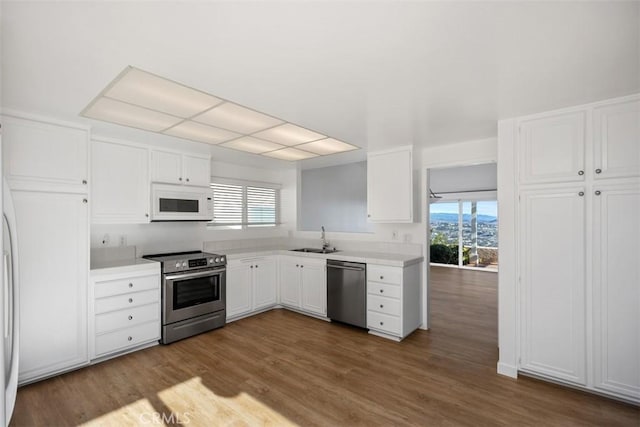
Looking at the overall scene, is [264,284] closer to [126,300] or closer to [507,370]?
[126,300]

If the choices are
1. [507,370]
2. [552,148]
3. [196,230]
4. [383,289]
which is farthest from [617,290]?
[196,230]

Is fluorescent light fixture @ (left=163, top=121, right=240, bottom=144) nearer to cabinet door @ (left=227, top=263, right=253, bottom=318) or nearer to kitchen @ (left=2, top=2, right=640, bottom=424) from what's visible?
kitchen @ (left=2, top=2, right=640, bottom=424)

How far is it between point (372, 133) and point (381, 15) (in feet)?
6.48

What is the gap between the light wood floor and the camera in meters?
2.23

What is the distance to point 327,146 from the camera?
12.8 feet

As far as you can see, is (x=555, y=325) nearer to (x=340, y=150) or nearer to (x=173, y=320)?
(x=340, y=150)

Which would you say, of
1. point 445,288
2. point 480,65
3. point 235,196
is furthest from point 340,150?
point 445,288

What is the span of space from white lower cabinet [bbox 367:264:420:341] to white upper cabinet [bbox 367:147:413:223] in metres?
0.69

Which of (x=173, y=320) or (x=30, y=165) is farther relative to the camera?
(x=173, y=320)

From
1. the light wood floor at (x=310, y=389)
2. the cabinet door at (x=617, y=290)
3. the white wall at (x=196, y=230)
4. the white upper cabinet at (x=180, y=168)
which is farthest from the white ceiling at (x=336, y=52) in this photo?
the light wood floor at (x=310, y=389)

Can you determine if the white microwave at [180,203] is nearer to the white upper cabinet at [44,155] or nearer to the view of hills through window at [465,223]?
the white upper cabinet at [44,155]

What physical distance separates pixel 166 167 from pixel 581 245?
4344 millimetres

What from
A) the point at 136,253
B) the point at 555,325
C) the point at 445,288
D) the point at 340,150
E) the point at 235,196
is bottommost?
the point at 445,288

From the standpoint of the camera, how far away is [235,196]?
512 cm
